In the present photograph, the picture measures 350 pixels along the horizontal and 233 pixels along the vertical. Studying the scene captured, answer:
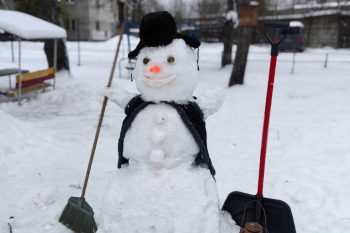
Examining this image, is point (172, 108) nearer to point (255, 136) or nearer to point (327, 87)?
point (255, 136)

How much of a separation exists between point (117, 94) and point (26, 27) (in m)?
6.34

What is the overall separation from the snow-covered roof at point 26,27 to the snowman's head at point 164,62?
20.6 feet

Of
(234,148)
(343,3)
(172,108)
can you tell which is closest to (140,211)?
(172,108)

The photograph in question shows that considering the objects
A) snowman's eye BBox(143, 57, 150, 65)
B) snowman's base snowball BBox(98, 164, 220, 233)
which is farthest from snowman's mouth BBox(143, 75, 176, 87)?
snowman's base snowball BBox(98, 164, 220, 233)

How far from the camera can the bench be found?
879cm

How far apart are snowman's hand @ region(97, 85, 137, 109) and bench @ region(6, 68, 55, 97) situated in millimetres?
6330

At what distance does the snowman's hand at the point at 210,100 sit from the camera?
3020 mm

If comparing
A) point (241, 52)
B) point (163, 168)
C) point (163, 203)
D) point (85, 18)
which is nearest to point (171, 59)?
point (163, 168)

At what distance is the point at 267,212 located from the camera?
10.5 ft

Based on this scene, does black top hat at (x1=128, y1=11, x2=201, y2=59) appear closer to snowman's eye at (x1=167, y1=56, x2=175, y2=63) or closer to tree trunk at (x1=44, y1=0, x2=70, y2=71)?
snowman's eye at (x1=167, y1=56, x2=175, y2=63)

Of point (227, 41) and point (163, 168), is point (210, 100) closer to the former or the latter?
point (163, 168)

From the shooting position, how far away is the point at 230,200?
11.1 feet

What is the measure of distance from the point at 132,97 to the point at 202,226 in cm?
122

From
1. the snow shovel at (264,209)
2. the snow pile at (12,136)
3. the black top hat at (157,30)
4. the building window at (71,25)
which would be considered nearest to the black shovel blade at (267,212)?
the snow shovel at (264,209)
